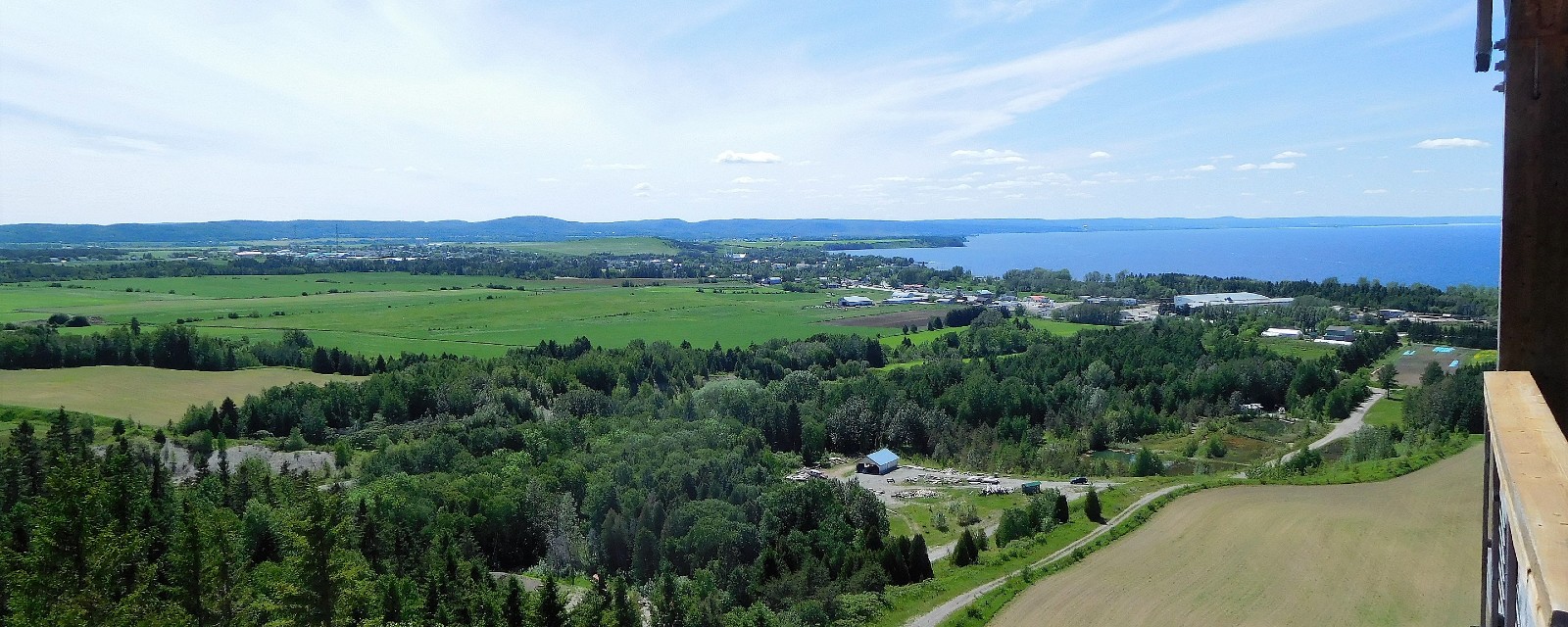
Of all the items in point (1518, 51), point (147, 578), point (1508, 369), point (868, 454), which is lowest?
point (868, 454)

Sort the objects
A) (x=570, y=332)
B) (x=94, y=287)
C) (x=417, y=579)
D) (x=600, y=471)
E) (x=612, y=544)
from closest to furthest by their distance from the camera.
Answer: (x=417, y=579)
(x=612, y=544)
(x=600, y=471)
(x=570, y=332)
(x=94, y=287)

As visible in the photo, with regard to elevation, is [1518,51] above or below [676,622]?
Result: above

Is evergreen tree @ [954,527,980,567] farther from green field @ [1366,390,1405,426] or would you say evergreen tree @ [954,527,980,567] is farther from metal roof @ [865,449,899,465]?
green field @ [1366,390,1405,426]

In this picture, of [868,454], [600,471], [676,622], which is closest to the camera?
[676,622]

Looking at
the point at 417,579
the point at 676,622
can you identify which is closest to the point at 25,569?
the point at 417,579

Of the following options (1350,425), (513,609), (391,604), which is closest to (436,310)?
(391,604)

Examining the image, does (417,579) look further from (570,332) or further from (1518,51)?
(570,332)
